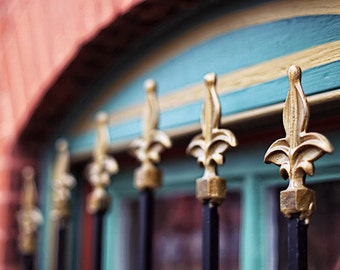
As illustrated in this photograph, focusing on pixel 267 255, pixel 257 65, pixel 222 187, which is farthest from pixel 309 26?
pixel 267 255

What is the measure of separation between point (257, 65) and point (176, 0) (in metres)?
0.23

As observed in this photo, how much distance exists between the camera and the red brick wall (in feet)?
5.35

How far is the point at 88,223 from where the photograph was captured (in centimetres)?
190

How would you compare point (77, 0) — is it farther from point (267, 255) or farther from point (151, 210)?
point (267, 255)

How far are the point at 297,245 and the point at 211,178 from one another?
24 cm

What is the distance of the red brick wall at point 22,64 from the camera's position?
1632 millimetres

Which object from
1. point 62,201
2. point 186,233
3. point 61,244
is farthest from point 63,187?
point 186,233

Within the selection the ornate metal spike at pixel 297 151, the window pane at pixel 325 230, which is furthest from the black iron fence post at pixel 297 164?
the window pane at pixel 325 230

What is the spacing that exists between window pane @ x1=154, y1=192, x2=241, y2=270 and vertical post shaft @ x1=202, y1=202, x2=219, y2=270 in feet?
0.96

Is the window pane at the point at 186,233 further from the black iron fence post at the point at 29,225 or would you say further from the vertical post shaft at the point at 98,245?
the black iron fence post at the point at 29,225

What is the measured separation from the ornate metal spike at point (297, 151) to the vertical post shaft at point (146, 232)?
0.43m

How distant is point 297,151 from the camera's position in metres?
0.94

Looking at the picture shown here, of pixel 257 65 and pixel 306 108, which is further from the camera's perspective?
pixel 257 65

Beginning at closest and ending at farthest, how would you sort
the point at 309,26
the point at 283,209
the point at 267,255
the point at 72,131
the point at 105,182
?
the point at 283,209
the point at 309,26
the point at 267,255
the point at 105,182
the point at 72,131
